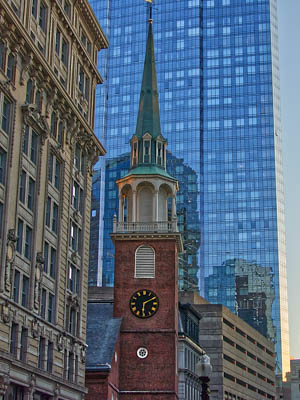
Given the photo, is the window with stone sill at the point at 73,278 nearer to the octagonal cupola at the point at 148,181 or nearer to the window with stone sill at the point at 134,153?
the octagonal cupola at the point at 148,181

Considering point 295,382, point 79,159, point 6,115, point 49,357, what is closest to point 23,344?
point 49,357

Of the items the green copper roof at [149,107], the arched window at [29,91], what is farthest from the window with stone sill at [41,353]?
the green copper roof at [149,107]

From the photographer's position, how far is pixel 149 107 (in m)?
78.3

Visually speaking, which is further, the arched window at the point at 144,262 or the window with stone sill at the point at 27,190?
the arched window at the point at 144,262

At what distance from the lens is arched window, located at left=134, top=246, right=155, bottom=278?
69.5m

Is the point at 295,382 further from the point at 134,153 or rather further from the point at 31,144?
the point at 31,144

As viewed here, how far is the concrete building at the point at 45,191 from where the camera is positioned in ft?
135

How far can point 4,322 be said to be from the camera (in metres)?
39.3

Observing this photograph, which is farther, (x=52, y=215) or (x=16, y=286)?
(x=52, y=215)

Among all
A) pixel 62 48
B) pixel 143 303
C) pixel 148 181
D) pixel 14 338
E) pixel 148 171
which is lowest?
pixel 14 338

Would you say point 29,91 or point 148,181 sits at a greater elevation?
point 148,181

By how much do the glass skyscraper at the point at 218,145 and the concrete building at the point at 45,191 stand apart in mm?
121878

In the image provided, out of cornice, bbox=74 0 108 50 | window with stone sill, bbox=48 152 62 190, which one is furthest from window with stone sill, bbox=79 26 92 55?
window with stone sill, bbox=48 152 62 190

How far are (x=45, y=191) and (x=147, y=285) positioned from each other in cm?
2454
